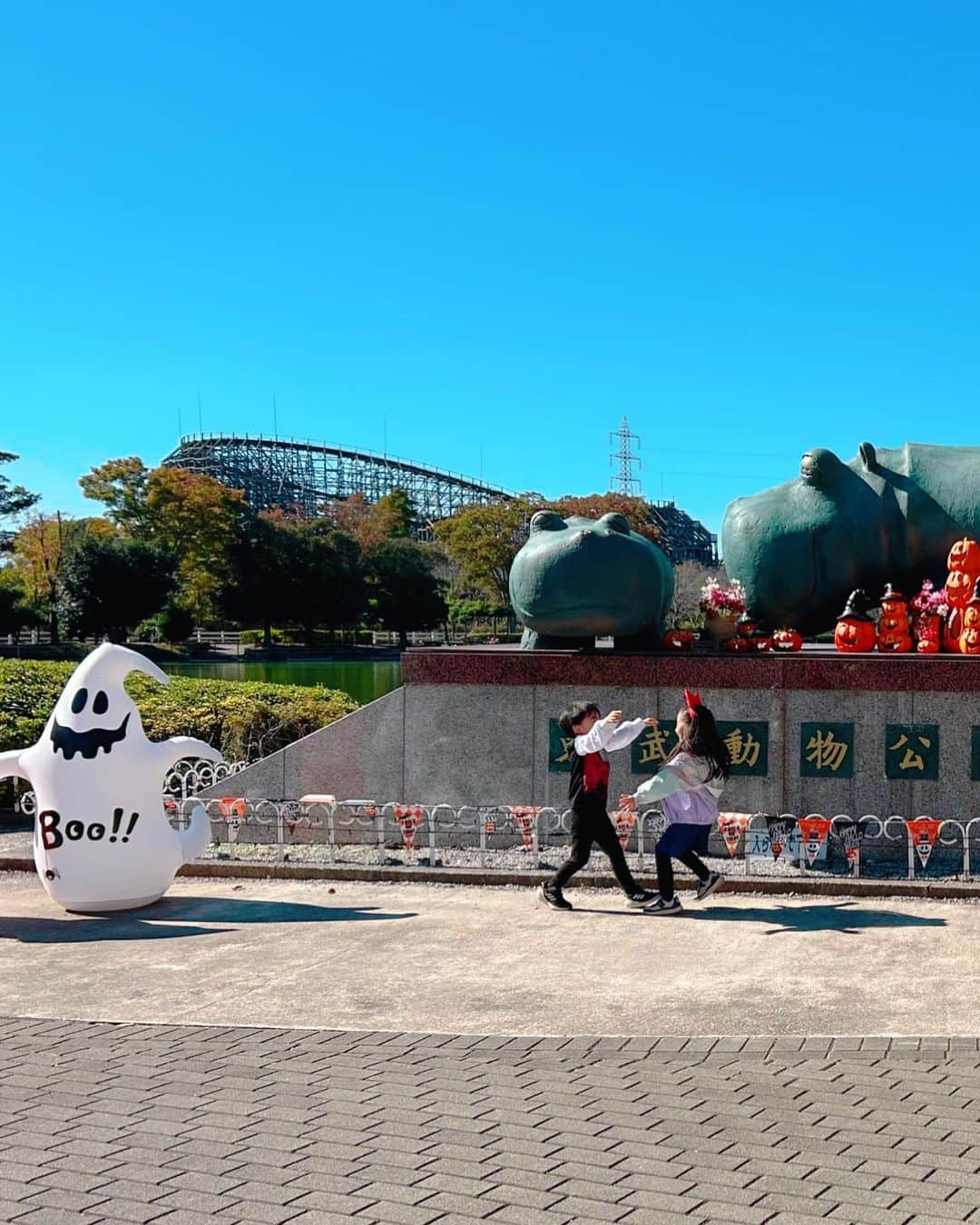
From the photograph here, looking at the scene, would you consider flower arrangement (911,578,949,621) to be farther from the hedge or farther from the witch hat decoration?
the hedge

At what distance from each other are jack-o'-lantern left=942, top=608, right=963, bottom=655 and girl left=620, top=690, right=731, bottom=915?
8.27 ft

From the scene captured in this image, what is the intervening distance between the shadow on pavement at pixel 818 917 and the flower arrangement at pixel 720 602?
2.67 m

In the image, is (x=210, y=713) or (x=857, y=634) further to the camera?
(x=210, y=713)

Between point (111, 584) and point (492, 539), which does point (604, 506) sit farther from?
point (111, 584)

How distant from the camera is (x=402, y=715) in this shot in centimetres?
1030

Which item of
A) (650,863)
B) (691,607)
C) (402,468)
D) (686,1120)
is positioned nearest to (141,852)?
(650,863)

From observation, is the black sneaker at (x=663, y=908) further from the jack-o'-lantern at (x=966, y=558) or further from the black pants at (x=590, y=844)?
the jack-o'-lantern at (x=966, y=558)

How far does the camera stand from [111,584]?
53562 millimetres

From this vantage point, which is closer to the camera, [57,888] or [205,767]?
[57,888]

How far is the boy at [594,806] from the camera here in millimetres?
7945

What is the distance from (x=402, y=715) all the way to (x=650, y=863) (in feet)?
7.52

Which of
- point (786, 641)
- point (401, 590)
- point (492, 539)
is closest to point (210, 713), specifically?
point (786, 641)

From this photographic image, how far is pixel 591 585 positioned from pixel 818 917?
Result: 3129 millimetres

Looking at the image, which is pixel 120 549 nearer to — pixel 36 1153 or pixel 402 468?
pixel 36 1153
